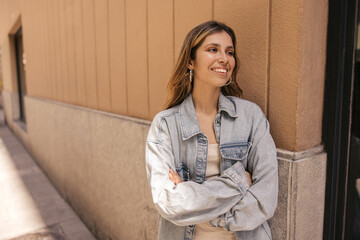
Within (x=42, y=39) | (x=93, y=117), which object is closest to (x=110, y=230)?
(x=93, y=117)

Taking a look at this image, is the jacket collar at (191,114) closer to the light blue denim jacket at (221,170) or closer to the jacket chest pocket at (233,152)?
the light blue denim jacket at (221,170)

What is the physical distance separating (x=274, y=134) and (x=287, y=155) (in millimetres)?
143

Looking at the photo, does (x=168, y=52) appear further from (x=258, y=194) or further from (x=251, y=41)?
(x=258, y=194)

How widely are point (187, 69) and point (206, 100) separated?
202 mm

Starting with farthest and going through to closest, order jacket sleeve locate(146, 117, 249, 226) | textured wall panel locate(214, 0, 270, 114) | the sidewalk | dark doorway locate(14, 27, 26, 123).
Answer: dark doorway locate(14, 27, 26, 123), the sidewalk, textured wall panel locate(214, 0, 270, 114), jacket sleeve locate(146, 117, 249, 226)

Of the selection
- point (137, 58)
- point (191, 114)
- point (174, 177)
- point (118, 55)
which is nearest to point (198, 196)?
point (174, 177)

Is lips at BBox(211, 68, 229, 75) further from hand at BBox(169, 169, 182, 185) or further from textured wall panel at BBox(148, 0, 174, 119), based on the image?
textured wall panel at BBox(148, 0, 174, 119)

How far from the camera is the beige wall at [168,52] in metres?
1.50

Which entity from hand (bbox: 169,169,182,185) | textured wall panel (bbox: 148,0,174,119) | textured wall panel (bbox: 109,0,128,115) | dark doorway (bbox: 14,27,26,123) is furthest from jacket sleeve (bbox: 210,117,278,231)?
dark doorway (bbox: 14,27,26,123)

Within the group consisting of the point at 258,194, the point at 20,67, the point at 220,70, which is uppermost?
the point at 20,67

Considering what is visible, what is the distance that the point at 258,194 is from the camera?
138cm

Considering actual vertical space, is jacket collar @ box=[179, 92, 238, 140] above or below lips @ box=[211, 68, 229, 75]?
below

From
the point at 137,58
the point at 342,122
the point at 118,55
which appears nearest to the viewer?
the point at 342,122

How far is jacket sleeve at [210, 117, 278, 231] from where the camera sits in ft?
4.49
